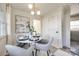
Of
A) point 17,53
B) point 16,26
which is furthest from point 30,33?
point 17,53

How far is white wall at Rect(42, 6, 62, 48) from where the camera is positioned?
202cm

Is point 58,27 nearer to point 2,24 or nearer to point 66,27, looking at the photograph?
point 66,27

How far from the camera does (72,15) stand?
6.45 feet

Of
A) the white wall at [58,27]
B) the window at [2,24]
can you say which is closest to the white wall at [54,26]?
the white wall at [58,27]

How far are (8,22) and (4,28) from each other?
0.13 metres

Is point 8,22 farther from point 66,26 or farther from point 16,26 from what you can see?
point 66,26

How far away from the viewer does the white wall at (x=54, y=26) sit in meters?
2.02

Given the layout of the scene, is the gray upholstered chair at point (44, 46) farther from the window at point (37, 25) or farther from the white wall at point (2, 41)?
the white wall at point (2, 41)

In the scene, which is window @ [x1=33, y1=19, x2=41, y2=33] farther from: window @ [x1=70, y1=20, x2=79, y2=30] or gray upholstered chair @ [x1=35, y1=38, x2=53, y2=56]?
window @ [x1=70, y1=20, x2=79, y2=30]

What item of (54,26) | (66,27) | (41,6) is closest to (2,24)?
(41,6)

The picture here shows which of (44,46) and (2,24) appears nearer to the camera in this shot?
(2,24)

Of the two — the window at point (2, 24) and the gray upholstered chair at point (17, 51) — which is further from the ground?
the window at point (2, 24)

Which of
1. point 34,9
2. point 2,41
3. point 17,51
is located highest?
point 34,9

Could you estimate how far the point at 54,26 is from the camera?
2.05 metres
